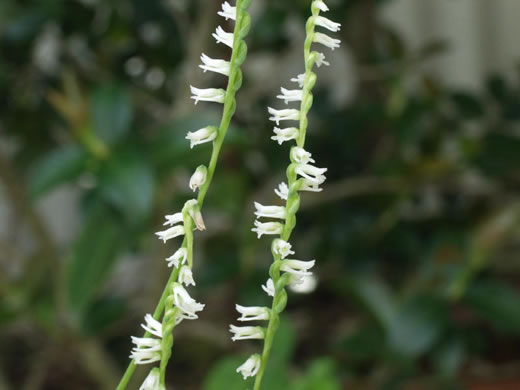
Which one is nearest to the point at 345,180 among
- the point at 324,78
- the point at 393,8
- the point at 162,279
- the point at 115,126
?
the point at 162,279

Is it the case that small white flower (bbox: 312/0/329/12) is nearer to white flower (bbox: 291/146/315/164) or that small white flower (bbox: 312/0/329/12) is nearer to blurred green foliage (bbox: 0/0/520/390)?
white flower (bbox: 291/146/315/164)

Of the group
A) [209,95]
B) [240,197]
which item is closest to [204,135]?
[209,95]

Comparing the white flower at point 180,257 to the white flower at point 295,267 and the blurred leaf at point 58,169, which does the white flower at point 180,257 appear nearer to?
the white flower at point 295,267

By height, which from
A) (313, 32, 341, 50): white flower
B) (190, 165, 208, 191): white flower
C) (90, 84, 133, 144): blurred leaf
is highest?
(313, 32, 341, 50): white flower

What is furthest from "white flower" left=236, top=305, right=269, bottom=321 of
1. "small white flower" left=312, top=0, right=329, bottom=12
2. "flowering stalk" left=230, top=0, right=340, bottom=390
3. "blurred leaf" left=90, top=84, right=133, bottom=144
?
"blurred leaf" left=90, top=84, right=133, bottom=144

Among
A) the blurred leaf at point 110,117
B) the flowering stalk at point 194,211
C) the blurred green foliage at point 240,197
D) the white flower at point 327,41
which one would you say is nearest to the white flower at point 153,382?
the flowering stalk at point 194,211

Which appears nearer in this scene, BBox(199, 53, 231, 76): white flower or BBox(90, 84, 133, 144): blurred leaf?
BBox(199, 53, 231, 76): white flower

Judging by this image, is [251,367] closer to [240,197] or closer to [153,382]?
[153,382]
